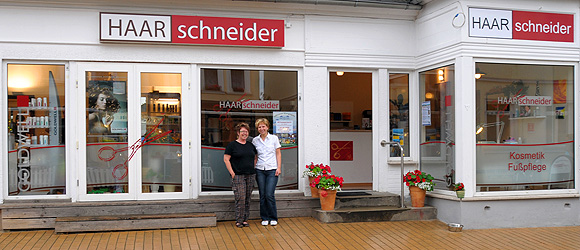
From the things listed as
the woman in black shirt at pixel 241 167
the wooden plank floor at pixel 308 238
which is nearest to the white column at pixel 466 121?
the wooden plank floor at pixel 308 238

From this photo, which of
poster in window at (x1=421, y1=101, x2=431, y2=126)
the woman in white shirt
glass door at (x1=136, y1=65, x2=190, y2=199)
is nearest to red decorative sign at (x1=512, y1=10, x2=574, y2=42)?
poster in window at (x1=421, y1=101, x2=431, y2=126)

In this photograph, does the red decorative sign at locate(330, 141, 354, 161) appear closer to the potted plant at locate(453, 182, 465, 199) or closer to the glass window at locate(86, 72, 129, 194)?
the potted plant at locate(453, 182, 465, 199)

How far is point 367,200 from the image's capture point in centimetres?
905

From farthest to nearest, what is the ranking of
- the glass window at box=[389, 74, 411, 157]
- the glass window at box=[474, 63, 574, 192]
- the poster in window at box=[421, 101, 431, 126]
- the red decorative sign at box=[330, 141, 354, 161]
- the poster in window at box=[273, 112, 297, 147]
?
the red decorative sign at box=[330, 141, 354, 161] < the glass window at box=[389, 74, 411, 157] < the poster in window at box=[421, 101, 431, 126] < the poster in window at box=[273, 112, 297, 147] < the glass window at box=[474, 63, 574, 192]

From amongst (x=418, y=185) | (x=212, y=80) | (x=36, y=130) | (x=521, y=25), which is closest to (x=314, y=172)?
(x=418, y=185)

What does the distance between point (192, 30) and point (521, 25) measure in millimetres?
5083

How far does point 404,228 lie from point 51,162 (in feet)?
17.7

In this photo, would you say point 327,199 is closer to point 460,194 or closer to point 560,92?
point 460,194

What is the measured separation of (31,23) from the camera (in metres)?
8.28

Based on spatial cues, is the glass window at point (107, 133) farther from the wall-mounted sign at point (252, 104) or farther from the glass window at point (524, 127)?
the glass window at point (524, 127)

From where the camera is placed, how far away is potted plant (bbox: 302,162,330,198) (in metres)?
8.83

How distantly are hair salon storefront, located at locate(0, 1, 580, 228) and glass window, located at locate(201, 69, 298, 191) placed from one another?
0.07 feet

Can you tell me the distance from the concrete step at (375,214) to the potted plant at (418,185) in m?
0.15

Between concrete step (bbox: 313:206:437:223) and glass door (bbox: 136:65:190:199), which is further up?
glass door (bbox: 136:65:190:199)
